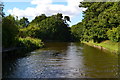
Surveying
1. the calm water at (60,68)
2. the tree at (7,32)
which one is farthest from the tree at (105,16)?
the tree at (7,32)

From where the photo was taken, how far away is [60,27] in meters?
80.0

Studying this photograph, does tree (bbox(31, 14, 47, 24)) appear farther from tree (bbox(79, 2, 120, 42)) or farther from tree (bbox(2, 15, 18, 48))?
tree (bbox(2, 15, 18, 48))

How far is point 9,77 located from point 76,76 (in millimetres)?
4165

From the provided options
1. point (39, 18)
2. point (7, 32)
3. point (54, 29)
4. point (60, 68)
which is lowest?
point (60, 68)

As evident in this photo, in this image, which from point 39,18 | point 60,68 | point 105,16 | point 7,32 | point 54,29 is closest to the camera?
point 60,68

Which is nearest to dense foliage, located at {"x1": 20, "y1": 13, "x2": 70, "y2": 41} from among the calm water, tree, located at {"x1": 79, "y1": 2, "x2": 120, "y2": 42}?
tree, located at {"x1": 79, "y1": 2, "x2": 120, "y2": 42}

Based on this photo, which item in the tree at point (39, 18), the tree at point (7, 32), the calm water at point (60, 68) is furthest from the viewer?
the tree at point (39, 18)

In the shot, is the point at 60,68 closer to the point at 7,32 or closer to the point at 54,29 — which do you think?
the point at 7,32

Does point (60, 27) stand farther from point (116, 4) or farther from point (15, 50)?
point (15, 50)

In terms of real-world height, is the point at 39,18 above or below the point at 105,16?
above

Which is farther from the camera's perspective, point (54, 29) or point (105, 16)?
point (54, 29)

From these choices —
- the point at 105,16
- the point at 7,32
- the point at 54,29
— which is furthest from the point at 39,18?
the point at 7,32

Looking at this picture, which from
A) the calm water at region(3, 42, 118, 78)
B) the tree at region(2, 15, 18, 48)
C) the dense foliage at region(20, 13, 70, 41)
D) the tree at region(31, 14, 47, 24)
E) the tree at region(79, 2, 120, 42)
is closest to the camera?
the calm water at region(3, 42, 118, 78)

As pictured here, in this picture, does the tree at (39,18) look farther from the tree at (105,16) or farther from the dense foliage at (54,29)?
the tree at (105,16)
